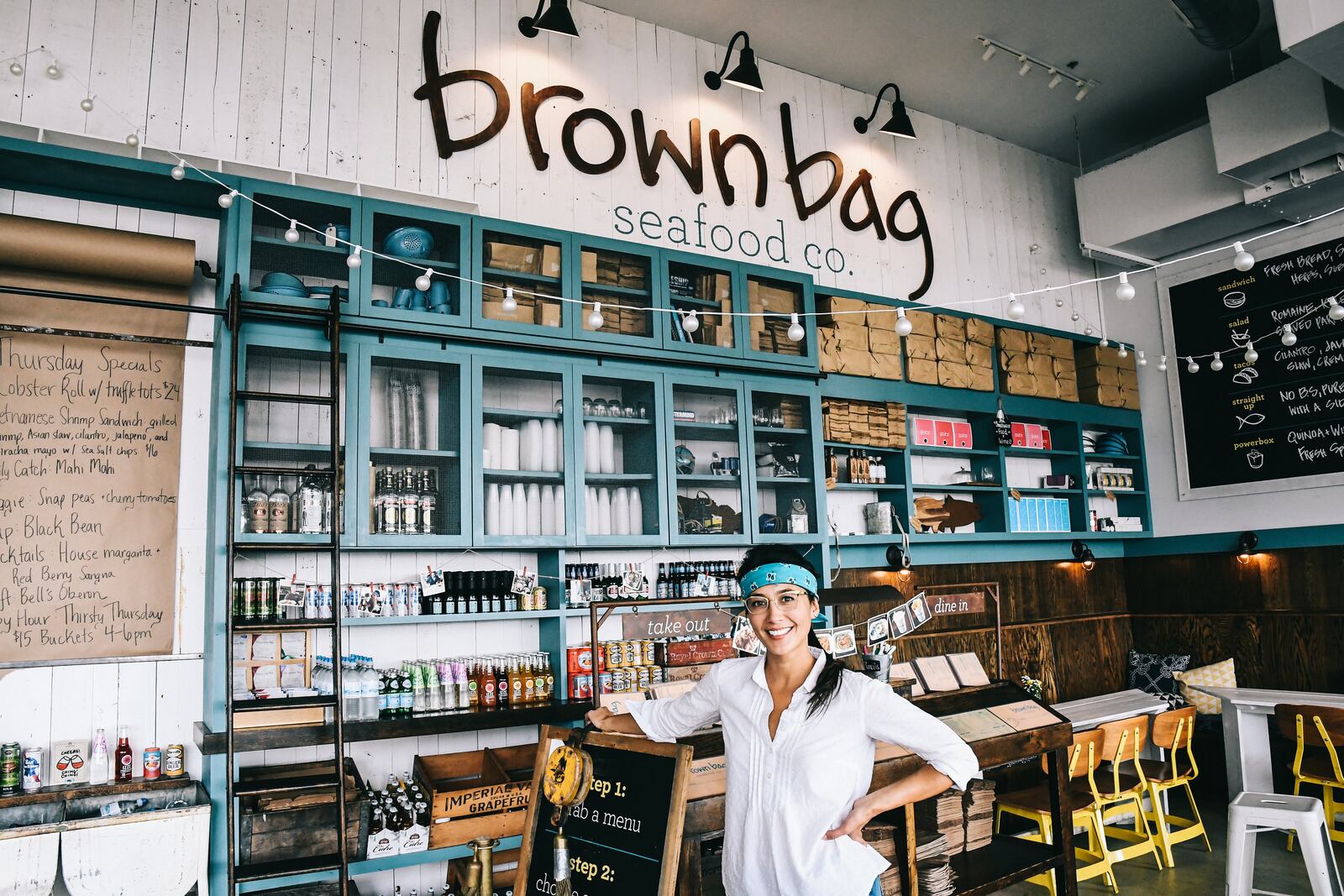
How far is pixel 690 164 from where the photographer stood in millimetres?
5559

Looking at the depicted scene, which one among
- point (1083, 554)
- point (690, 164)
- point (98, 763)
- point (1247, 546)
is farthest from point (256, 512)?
point (1247, 546)

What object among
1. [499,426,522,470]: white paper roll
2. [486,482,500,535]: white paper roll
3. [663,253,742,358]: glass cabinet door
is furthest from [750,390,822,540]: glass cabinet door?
[486,482,500,535]: white paper roll

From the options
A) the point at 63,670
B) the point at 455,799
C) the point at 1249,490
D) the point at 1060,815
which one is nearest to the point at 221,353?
the point at 63,670

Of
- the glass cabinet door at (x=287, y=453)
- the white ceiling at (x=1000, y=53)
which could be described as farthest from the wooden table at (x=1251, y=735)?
the glass cabinet door at (x=287, y=453)

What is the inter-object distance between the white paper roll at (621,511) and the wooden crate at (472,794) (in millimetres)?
1156

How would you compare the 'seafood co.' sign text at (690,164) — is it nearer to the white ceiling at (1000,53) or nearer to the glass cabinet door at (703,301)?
the glass cabinet door at (703,301)

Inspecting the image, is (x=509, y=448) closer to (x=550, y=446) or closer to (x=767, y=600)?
(x=550, y=446)

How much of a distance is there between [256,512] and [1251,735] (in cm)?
569

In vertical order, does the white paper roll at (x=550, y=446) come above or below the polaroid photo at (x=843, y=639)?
above

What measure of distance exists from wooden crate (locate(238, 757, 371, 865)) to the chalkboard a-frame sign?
131 cm

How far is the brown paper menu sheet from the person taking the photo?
364 cm

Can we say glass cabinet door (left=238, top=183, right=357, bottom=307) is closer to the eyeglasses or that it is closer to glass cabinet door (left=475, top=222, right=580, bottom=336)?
glass cabinet door (left=475, top=222, right=580, bottom=336)

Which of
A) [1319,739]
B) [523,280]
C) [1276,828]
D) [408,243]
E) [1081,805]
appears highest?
[408,243]

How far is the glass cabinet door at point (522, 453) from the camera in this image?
14.0 feet
